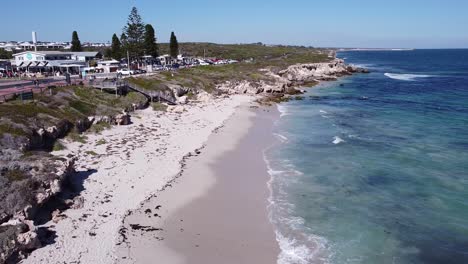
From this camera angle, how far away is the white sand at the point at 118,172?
1455cm

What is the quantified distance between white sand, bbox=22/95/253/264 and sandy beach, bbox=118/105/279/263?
33.5 inches

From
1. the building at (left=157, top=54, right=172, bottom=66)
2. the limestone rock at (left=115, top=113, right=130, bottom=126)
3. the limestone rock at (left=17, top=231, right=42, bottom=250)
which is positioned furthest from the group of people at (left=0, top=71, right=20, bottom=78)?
the limestone rock at (left=17, top=231, right=42, bottom=250)

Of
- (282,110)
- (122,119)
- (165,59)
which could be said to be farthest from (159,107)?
(165,59)

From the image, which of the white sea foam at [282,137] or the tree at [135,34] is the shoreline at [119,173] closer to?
the white sea foam at [282,137]

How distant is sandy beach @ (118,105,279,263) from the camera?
14.7 meters

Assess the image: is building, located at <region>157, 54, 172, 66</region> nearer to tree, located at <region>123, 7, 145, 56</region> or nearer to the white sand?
tree, located at <region>123, 7, 145, 56</region>

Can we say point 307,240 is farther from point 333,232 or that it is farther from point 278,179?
point 278,179

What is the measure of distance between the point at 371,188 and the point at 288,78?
6064 centimetres

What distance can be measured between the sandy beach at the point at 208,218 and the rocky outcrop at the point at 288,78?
32.4 m

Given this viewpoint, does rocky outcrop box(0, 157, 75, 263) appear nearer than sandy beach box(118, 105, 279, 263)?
Yes

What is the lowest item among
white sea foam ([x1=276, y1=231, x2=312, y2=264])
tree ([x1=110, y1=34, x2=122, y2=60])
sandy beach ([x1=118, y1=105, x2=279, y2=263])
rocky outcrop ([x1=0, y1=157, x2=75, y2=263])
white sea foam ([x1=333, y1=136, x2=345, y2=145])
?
white sea foam ([x1=276, y1=231, x2=312, y2=264])

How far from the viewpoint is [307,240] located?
15.9 m

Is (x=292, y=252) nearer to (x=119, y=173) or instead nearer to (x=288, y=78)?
(x=119, y=173)

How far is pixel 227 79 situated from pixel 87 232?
166 ft
